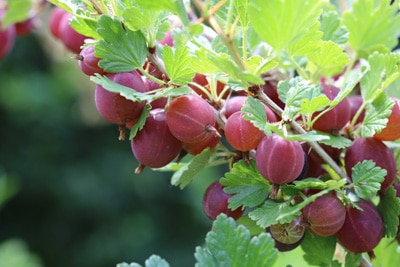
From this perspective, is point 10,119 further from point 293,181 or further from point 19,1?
point 293,181

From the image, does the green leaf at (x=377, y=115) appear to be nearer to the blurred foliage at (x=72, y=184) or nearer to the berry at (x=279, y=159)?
the berry at (x=279, y=159)

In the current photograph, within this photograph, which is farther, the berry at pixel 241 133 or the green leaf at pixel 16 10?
the green leaf at pixel 16 10

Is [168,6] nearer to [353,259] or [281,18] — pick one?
[281,18]

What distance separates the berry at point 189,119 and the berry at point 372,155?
106 millimetres

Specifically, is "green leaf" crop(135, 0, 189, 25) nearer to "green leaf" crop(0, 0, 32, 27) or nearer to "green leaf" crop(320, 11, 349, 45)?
"green leaf" crop(320, 11, 349, 45)

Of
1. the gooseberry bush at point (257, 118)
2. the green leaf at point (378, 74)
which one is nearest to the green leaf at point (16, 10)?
the gooseberry bush at point (257, 118)

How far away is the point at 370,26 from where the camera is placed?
0.51 meters

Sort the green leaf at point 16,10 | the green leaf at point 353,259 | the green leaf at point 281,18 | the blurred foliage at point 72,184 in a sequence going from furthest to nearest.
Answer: the blurred foliage at point 72,184 → the green leaf at point 16,10 → the green leaf at point 353,259 → the green leaf at point 281,18

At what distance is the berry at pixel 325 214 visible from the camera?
1.39 ft

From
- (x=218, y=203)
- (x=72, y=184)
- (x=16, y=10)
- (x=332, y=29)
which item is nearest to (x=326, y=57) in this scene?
(x=332, y=29)

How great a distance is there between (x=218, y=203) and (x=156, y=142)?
0.07 meters

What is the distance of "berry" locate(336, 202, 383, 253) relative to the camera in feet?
1.47

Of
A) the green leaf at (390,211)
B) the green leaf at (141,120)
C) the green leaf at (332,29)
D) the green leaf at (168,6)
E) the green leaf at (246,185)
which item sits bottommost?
A: the green leaf at (390,211)

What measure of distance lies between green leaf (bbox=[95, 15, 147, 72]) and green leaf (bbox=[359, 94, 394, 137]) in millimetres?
171
